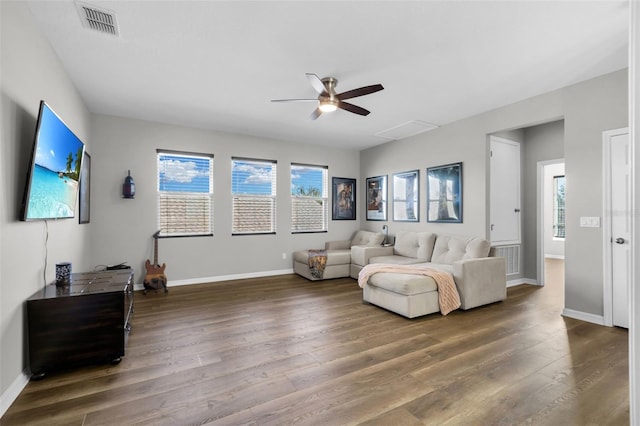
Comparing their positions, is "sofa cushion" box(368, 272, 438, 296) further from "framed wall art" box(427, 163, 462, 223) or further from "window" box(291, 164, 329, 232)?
"window" box(291, 164, 329, 232)

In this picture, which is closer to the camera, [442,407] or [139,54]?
[442,407]

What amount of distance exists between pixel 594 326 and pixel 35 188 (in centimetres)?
540

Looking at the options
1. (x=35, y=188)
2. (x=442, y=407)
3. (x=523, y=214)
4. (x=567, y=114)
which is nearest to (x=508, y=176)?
(x=523, y=214)

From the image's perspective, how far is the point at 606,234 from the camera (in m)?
3.45

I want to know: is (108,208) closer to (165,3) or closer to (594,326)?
(165,3)

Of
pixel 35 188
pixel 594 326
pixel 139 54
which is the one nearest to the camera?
pixel 35 188

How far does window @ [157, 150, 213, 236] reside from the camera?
517cm

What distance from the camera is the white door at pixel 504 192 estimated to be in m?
4.87

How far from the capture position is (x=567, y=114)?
12.3ft

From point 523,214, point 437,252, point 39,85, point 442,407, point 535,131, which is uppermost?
point 535,131

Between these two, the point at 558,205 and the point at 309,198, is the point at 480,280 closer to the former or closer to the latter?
the point at 309,198

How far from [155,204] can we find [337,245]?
358cm

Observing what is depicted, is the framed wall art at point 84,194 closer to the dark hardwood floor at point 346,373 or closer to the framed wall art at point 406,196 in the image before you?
the dark hardwood floor at point 346,373

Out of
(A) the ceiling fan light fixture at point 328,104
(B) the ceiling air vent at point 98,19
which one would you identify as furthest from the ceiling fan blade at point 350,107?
(B) the ceiling air vent at point 98,19
